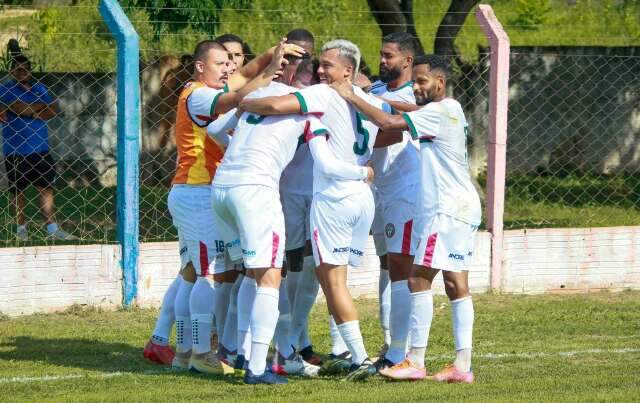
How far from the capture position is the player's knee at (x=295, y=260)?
8.17 m

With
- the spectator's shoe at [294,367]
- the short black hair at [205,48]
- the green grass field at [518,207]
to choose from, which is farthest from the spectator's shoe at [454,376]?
the green grass field at [518,207]

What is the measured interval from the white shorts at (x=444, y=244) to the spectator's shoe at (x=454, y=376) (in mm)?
647

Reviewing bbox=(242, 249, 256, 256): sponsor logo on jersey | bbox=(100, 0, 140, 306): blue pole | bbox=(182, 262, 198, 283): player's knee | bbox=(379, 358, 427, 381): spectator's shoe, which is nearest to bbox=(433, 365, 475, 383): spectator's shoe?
bbox=(379, 358, 427, 381): spectator's shoe

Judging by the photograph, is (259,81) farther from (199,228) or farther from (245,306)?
(245,306)

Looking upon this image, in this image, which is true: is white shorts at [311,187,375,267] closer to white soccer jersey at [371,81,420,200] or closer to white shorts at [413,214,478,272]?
white shorts at [413,214,478,272]

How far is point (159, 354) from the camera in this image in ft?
27.4

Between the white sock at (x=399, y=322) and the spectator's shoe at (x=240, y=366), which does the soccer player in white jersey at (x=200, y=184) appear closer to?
the spectator's shoe at (x=240, y=366)

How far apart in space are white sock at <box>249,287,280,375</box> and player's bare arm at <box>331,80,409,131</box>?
48.4 inches

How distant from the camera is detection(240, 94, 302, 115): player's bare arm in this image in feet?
24.0

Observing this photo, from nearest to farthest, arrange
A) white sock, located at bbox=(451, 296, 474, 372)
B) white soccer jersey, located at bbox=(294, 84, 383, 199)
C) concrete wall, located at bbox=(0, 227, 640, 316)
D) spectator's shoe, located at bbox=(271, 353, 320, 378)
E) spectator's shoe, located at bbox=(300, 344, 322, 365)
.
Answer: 1. white soccer jersey, located at bbox=(294, 84, 383, 199)
2. white sock, located at bbox=(451, 296, 474, 372)
3. spectator's shoe, located at bbox=(271, 353, 320, 378)
4. spectator's shoe, located at bbox=(300, 344, 322, 365)
5. concrete wall, located at bbox=(0, 227, 640, 316)

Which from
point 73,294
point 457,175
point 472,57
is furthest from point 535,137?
point 457,175

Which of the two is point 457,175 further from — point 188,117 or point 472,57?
point 472,57

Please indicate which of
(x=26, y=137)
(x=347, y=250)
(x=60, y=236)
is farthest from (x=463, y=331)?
(x=26, y=137)

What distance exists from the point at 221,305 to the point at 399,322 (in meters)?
1.26
